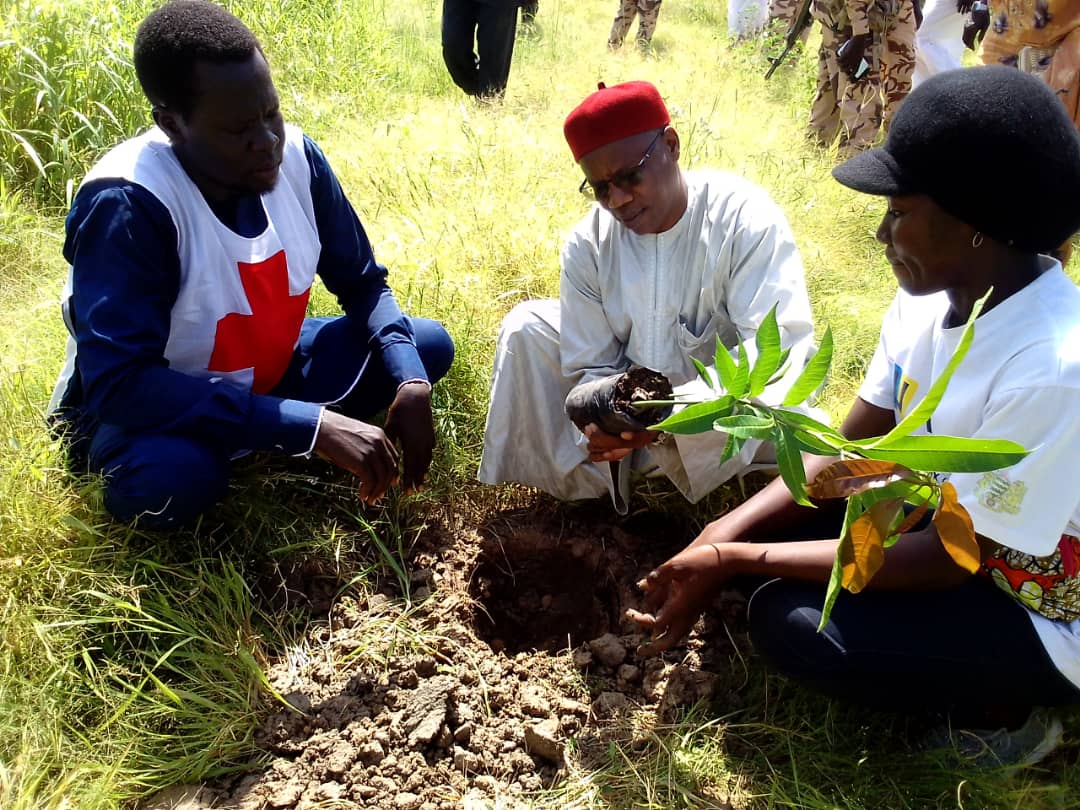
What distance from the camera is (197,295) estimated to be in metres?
2.08

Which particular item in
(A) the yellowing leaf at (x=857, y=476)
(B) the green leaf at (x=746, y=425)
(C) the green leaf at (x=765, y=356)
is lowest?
(A) the yellowing leaf at (x=857, y=476)

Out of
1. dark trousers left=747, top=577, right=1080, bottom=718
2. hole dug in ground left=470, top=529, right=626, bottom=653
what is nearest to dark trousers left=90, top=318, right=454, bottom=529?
hole dug in ground left=470, top=529, right=626, bottom=653

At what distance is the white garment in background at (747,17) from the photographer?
23.9 ft

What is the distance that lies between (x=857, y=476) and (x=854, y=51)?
166 inches

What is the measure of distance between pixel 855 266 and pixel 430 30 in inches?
168

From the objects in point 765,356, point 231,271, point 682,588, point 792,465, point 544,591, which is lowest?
point 544,591

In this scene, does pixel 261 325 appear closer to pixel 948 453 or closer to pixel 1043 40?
pixel 948 453

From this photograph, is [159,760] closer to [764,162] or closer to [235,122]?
[235,122]

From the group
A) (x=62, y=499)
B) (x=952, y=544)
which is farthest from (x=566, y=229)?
(x=952, y=544)

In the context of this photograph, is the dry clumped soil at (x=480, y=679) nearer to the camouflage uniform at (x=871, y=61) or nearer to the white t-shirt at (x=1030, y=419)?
the white t-shirt at (x=1030, y=419)

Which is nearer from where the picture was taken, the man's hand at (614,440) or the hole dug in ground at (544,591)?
the man's hand at (614,440)

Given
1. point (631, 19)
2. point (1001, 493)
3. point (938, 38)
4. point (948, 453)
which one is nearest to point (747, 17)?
point (631, 19)

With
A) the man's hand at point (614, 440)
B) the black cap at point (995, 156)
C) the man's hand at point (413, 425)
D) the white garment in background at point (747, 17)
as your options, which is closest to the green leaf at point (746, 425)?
the black cap at point (995, 156)

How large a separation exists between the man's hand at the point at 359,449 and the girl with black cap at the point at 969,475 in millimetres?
673
